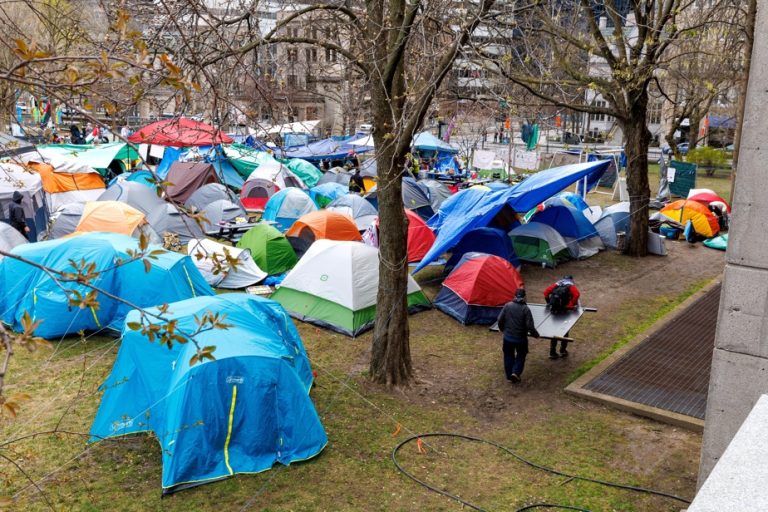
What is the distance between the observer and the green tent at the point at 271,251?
1405 centimetres

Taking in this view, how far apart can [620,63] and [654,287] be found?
4477 mm

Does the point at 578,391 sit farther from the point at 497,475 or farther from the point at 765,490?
the point at 765,490

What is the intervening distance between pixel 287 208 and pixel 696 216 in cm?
1096

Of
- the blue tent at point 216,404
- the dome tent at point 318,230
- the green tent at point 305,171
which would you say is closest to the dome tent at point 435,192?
the green tent at point 305,171

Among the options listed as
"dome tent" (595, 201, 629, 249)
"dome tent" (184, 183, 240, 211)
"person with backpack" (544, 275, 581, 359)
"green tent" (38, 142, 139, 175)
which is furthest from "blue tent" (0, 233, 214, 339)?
"green tent" (38, 142, 139, 175)

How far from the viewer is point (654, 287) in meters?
14.0

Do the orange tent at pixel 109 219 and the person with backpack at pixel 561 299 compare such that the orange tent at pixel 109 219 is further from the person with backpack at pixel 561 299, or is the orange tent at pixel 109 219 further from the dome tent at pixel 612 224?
the dome tent at pixel 612 224

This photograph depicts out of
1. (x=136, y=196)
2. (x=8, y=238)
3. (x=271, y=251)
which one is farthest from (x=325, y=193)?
(x=8, y=238)

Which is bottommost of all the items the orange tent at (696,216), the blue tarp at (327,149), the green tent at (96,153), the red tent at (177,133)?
the orange tent at (696,216)

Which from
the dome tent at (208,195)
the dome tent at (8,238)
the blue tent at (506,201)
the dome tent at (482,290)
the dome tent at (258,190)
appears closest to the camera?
the dome tent at (482,290)

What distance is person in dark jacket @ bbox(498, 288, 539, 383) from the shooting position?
895 cm

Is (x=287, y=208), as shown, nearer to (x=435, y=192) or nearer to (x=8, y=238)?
(x=435, y=192)

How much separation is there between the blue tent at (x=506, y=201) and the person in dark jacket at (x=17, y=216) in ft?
26.7

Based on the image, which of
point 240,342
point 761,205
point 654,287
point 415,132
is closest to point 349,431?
point 240,342
